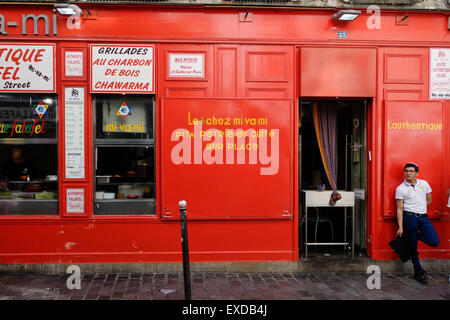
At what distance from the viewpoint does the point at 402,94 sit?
19.8 ft

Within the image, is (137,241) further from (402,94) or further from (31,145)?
(402,94)

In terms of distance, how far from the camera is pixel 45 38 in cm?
575

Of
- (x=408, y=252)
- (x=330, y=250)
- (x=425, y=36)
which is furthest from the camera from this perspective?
(x=330, y=250)

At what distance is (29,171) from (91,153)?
125 centimetres

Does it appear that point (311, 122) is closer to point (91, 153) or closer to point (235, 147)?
point (235, 147)

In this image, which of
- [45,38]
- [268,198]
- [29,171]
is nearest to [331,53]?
[268,198]

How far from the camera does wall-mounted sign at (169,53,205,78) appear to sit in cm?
584

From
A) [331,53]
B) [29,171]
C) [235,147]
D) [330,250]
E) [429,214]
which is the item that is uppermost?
[331,53]

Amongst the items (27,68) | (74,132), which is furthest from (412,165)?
(27,68)

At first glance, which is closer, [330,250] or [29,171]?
[29,171]

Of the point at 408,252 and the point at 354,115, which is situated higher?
the point at 354,115

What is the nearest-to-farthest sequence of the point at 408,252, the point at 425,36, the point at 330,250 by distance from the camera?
1. the point at 408,252
2. the point at 425,36
3. the point at 330,250

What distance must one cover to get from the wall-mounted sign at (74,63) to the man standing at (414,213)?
19.6ft

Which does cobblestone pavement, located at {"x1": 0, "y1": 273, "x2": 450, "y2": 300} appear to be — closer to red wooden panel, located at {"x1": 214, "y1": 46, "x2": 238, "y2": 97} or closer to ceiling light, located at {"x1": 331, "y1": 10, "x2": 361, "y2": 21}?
red wooden panel, located at {"x1": 214, "y1": 46, "x2": 238, "y2": 97}
